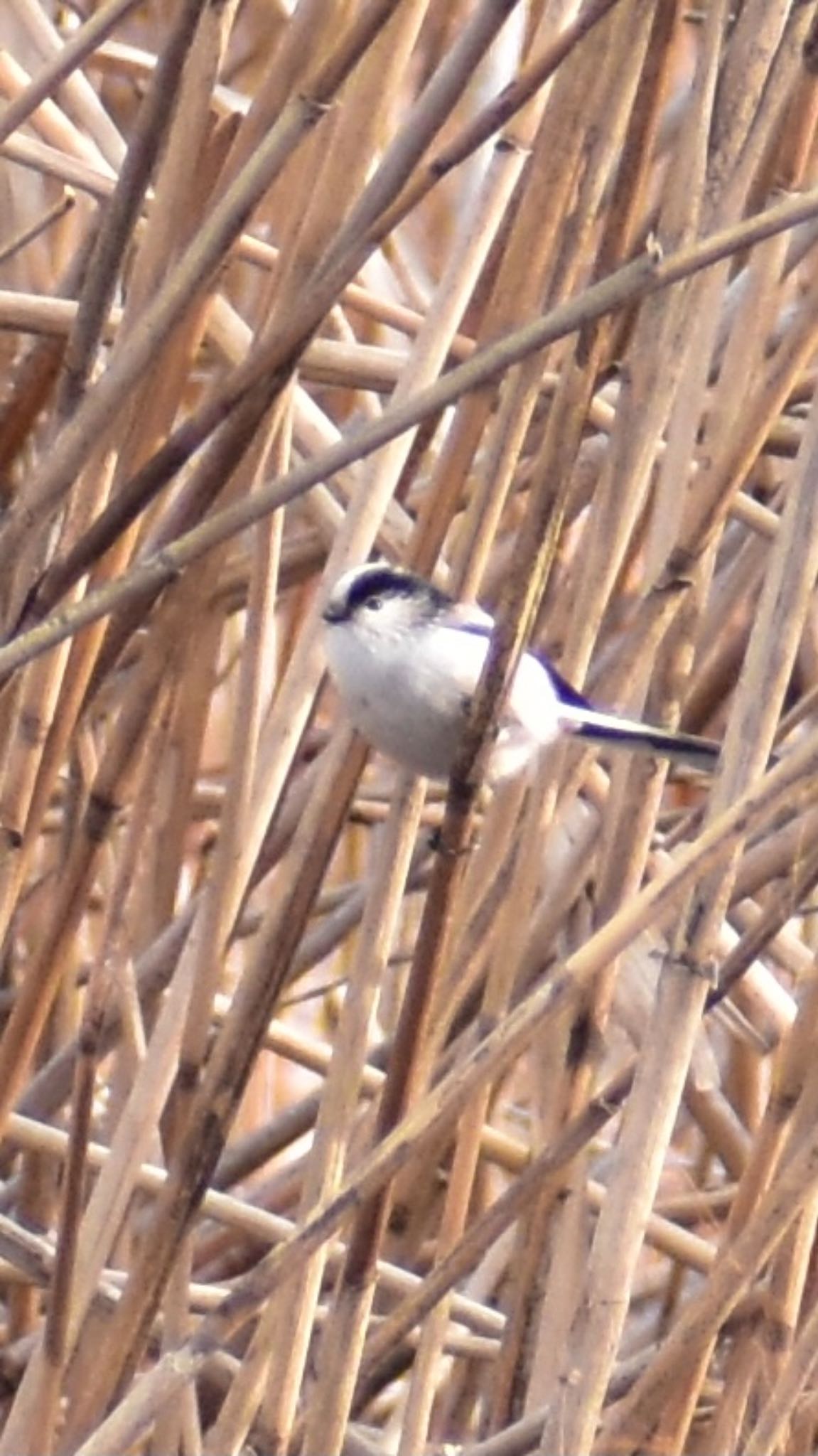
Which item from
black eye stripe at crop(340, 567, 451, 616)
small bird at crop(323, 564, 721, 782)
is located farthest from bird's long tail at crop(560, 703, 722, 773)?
black eye stripe at crop(340, 567, 451, 616)

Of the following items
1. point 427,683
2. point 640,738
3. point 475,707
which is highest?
point 427,683

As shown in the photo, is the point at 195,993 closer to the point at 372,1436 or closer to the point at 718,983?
the point at 718,983

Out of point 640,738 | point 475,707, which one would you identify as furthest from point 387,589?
point 475,707

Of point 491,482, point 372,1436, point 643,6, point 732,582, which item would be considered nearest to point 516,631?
point 491,482

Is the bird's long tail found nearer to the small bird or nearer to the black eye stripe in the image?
the small bird

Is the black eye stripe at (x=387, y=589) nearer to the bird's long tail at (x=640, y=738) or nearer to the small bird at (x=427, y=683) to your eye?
the small bird at (x=427, y=683)

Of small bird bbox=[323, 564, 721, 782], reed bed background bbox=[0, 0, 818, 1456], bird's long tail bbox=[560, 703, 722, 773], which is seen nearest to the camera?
reed bed background bbox=[0, 0, 818, 1456]

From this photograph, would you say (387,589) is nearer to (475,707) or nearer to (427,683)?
(427,683)

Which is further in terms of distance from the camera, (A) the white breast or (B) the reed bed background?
(A) the white breast
